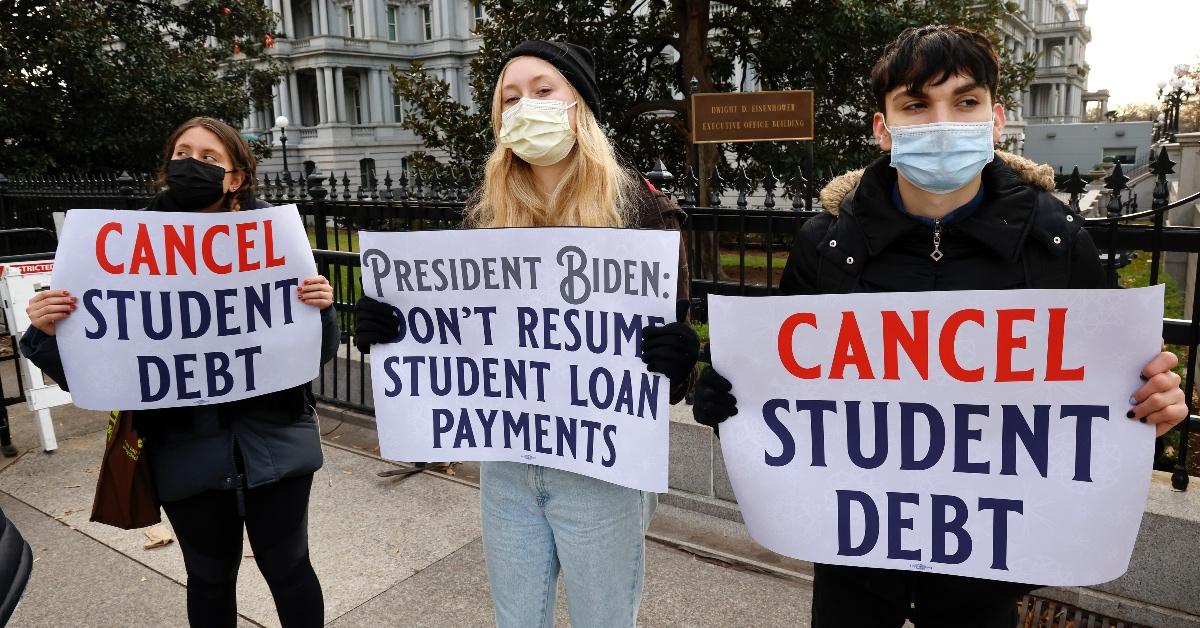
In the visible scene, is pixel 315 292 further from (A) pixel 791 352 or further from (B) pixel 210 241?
(A) pixel 791 352

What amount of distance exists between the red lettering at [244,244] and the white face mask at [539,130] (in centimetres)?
99

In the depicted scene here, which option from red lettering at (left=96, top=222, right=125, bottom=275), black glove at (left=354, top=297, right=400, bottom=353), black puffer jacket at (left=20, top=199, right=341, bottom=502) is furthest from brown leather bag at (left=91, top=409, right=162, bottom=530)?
black glove at (left=354, top=297, right=400, bottom=353)

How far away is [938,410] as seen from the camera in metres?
1.88

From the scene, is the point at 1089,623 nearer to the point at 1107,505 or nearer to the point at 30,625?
the point at 1107,505

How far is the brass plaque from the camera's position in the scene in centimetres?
905

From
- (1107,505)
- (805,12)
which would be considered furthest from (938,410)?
(805,12)

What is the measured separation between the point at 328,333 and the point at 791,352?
1.69 metres

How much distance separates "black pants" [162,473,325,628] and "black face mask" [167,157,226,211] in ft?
3.01

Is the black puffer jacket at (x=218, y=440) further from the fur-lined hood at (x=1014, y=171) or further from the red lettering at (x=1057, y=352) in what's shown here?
the red lettering at (x=1057, y=352)

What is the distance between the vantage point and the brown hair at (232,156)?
2637 millimetres

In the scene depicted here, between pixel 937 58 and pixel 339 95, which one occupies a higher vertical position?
pixel 339 95

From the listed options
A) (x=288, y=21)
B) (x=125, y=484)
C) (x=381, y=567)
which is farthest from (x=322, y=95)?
(x=125, y=484)

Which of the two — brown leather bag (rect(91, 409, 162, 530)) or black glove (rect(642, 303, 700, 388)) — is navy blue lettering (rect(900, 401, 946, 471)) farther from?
brown leather bag (rect(91, 409, 162, 530))

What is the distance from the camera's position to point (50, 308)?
2.48 metres
